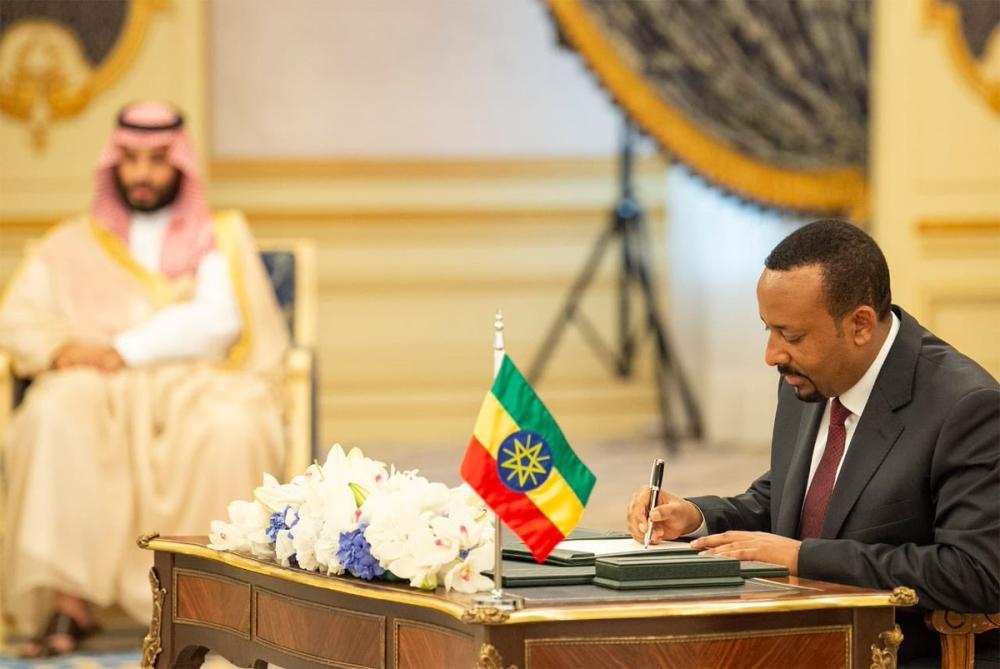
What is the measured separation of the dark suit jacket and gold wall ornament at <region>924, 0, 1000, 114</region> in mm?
4548

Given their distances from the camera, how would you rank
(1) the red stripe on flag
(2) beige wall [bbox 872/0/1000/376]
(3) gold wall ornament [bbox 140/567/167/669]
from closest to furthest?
(1) the red stripe on flag
(3) gold wall ornament [bbox 140/567/167/669]
(2) beige wall [bbox 872/0/1000/376]

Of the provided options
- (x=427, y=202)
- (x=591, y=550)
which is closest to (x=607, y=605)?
(x=591, y=550)

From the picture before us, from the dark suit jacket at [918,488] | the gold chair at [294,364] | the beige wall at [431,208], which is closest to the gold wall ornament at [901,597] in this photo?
the dark suit jacket at [918,488]

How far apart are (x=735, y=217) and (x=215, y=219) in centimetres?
370

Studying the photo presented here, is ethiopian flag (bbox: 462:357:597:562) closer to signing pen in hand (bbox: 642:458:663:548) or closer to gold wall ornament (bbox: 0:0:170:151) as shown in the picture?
signing pen in hand (bbox: 642:458:663:548)

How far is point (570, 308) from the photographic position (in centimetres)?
906

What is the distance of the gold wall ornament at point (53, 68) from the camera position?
7531 mm

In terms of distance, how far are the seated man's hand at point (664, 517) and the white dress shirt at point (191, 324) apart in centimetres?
338

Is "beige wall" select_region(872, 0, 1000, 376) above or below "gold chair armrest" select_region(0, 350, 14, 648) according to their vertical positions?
above

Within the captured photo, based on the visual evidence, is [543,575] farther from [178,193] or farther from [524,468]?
[178,193]

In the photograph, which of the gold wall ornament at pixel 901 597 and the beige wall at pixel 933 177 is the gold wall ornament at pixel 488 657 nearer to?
the gold wall ornament at pixel 901 597

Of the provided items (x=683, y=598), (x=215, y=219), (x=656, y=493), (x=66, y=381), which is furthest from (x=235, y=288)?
(x=683, y=598)

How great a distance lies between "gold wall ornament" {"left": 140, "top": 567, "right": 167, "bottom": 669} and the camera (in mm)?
2963

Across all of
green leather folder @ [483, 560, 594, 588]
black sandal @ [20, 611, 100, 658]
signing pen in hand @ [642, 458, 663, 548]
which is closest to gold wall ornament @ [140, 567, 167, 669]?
green leather folder @ [483, 560, 594, 588]
